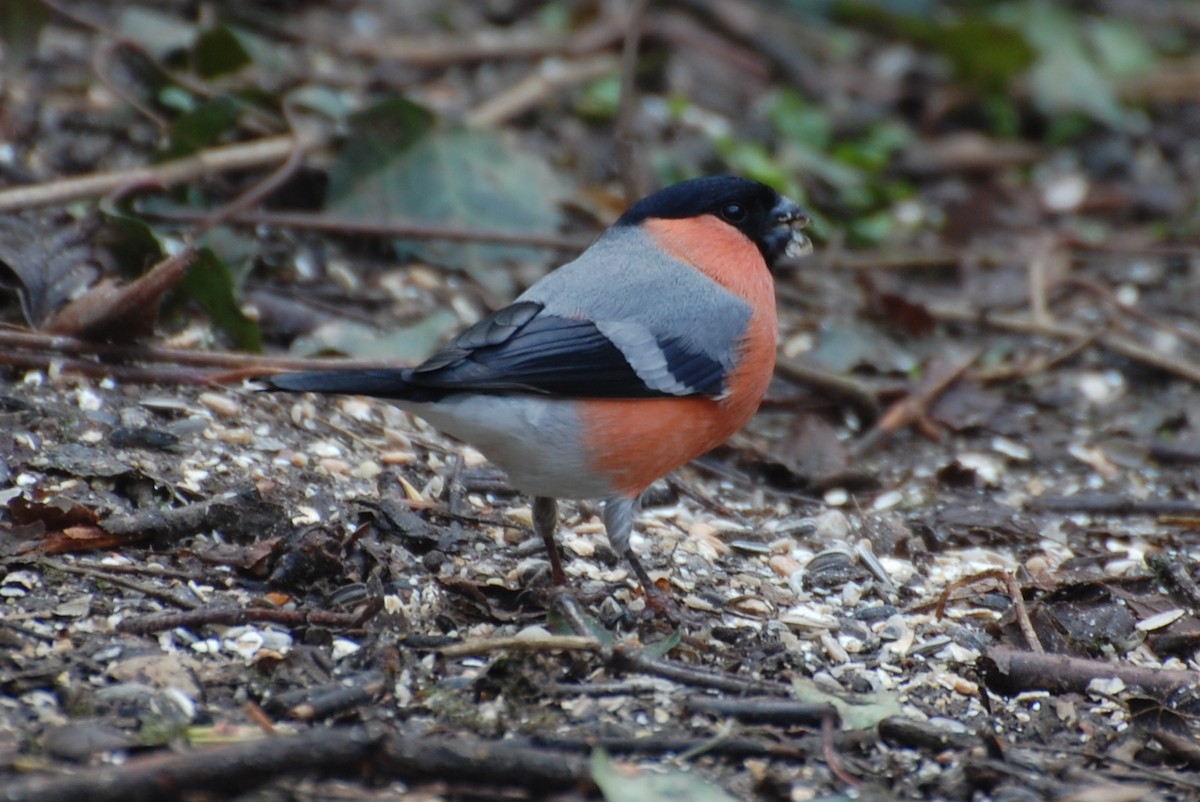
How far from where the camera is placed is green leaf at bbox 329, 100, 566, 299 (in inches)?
218

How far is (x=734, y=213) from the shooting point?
4.20m

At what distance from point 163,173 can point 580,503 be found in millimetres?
2028

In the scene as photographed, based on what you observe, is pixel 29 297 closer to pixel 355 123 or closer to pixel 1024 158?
pixel 355 123

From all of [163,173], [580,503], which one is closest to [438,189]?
[163,173]

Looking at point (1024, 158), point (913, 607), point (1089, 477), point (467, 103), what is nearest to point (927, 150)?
point (1024, 158)

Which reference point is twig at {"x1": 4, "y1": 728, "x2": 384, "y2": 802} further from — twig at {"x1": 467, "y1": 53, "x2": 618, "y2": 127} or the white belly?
twig at {"x1": 467, "y1": 53, "x2": 618, "y2": 127}

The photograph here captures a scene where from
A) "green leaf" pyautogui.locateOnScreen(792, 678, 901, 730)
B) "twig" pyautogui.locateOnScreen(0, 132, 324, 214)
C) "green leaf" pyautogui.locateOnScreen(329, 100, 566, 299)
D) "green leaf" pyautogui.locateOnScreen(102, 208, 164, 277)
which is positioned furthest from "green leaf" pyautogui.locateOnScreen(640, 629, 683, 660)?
"twig" pyautogui.locateOnScreen(0, 132, 324, 214)

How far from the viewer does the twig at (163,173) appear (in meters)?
4.61

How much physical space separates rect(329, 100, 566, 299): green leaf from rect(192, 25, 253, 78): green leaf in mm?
530

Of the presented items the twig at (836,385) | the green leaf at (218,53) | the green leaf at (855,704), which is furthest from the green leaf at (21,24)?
the green leaf at (855,704)

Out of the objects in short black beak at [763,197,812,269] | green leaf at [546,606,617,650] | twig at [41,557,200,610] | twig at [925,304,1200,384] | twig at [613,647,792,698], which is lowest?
twig at [613,647,792,698]

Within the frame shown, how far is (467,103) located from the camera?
678cm

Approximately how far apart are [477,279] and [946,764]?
3.09 meters

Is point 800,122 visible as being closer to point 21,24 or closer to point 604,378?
point 21,24
